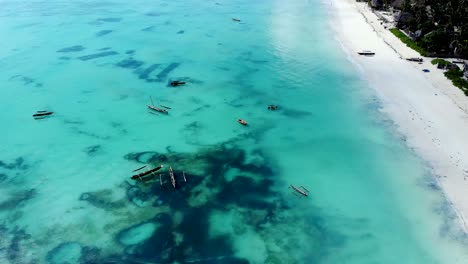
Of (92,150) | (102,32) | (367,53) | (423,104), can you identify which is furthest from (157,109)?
(102,32)

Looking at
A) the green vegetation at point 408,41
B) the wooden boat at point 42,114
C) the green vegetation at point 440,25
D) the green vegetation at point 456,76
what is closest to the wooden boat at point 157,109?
the wooden boat at point 42,114

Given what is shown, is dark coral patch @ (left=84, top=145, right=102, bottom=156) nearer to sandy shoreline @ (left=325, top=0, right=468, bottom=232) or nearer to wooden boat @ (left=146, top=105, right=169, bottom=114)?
wooden boat @ (left=146, top=105, right=169, bottom=114)

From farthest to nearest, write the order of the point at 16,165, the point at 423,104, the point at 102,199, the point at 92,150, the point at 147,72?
the point at 147,72, the point at 423,104, the point at 92,150, the point at 16,165, the point at 102,199

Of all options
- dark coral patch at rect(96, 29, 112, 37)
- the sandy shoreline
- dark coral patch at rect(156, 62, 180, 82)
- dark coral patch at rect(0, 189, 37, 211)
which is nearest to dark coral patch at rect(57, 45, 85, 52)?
dark coral patch at rect(96, 29, 112, 37)

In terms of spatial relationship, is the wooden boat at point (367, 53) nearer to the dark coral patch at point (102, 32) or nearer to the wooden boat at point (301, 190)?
the wooden boat at point (301, 190)

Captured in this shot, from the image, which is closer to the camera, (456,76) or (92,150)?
(92,150)

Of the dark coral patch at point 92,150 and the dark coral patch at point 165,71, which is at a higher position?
the dark coral patch at point 165,71

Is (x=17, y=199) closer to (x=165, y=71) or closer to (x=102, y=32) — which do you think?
(x=165, y=71)
